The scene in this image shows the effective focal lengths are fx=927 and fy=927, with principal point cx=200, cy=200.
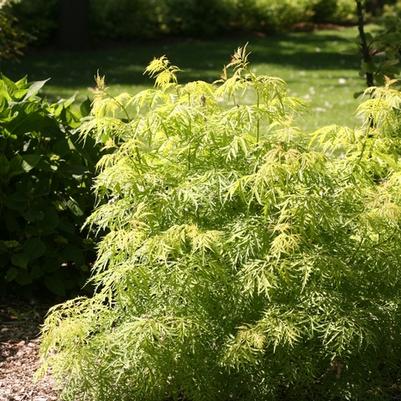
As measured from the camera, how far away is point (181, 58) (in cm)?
1841

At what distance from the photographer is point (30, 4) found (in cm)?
2005

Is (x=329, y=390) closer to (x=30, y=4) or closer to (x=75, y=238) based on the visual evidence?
(x=75, y=238)

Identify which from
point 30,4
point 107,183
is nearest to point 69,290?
point 107,183

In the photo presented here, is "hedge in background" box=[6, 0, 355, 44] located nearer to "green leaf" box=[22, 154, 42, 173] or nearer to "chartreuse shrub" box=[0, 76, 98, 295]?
"chartreuse shrub" box=[0, 76, 98, 295]

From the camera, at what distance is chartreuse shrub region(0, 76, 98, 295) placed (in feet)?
17.8

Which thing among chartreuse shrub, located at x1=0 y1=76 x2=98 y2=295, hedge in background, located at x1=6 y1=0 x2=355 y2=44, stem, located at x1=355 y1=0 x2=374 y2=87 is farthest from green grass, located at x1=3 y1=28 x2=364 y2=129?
chartreuse shrub, located at x1=0 y1=76 x2=98 y2=295

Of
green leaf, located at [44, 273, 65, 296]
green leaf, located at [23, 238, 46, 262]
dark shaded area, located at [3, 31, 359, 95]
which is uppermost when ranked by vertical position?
green leaf, located at [23, 238, 46, 262]

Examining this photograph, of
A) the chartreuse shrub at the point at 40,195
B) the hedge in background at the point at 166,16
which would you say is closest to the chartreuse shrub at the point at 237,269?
the chartreuse shrub at the point at 40,195

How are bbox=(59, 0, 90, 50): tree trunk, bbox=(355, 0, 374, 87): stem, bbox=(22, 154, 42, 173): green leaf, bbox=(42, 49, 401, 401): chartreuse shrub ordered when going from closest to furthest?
bbox=(42, 49, 401, 401): chartreuse shrub → bbox=(22, 154, 42, 173): green leaf → bbox=(355, 0, 374, 87): stem → bbox=(59, 0, 90, 50): tree trunk

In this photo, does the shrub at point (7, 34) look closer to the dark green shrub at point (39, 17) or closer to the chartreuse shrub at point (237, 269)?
the chartreuse shrub at point (237, 269)

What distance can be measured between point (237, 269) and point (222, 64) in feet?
45.4

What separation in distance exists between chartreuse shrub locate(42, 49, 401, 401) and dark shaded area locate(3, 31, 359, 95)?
11.2 meters

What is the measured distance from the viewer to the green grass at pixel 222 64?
1413 centimetres

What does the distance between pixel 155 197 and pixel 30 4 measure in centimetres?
1700
